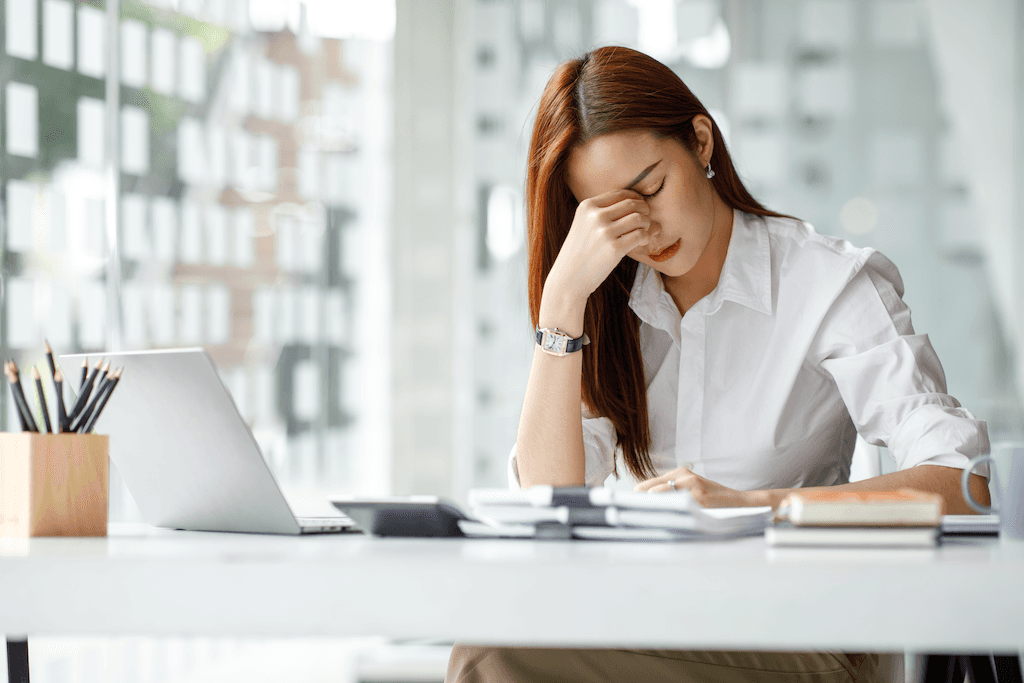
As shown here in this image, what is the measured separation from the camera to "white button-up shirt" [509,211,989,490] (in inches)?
50.7

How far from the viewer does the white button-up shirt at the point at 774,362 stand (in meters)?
1.29

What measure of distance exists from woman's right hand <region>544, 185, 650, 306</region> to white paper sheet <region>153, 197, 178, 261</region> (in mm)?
2164

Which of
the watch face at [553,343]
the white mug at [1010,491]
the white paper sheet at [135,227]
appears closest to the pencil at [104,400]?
the watch face at [553,343]

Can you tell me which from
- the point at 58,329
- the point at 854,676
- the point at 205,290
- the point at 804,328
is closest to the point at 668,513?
the point at 854,676

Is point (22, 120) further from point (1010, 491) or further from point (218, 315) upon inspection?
point (1010, 491)

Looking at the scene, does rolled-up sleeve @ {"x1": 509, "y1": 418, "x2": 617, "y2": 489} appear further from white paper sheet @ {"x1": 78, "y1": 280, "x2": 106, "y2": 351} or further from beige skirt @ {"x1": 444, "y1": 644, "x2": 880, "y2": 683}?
white paper sheet @ {"x1": 78, "y1": 280, "x2": 106, "y2": 351}

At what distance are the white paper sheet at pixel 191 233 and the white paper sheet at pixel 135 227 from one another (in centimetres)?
14

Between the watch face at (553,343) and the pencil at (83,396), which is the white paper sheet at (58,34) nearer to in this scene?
the watch face at (553,343)

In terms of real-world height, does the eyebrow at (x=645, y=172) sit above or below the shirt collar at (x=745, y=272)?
above

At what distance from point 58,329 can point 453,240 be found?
1495mm

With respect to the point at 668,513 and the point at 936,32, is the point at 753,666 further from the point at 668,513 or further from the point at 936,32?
the point at 936,32

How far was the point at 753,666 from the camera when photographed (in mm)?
948

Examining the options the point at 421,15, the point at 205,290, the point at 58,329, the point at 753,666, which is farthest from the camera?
the point at 421,15

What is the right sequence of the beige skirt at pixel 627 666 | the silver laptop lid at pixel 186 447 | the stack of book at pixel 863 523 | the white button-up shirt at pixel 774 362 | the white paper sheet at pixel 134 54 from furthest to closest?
1. the white paper sheet at pixel 134 54
2. the white button-up shirt at pixel 774 362
3. the beige skirt at pixel 627 666
4. the silver laptop lid at pixel 186 447
5. the stack of book at pixel 863 523
